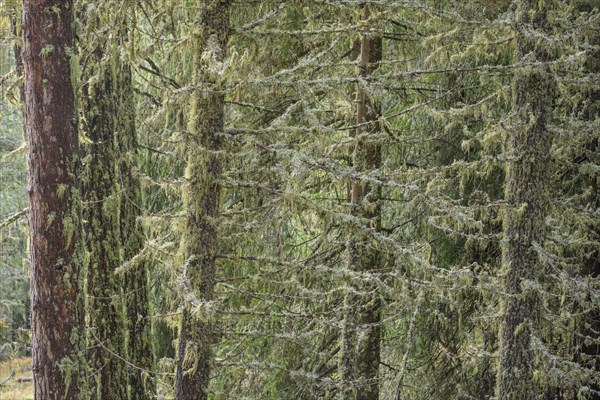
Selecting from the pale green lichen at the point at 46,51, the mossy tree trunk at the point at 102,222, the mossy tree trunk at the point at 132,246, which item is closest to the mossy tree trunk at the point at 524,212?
the mossy tree trunk at the point at 132,246

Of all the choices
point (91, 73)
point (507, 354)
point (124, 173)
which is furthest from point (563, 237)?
point (91, 73)

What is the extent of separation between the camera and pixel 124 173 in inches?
289

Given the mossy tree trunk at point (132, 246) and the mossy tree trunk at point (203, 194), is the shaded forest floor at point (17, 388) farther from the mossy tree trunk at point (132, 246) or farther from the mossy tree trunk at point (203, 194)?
the mossy tree trunk at point (203, 194)

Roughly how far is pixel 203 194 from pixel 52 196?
1193 mm

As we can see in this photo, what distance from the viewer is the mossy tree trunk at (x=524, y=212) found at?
7.48 metres

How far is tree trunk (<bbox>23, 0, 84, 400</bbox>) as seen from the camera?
18.2ft

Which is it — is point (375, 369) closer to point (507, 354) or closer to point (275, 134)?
point (507, 354)

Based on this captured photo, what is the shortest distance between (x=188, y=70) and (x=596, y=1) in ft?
17.8

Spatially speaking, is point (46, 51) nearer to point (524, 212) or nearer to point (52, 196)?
point (52, 196)

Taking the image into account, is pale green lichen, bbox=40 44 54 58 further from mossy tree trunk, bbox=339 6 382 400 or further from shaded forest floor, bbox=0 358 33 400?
shaded forest floor, bbox=0 358 33 400

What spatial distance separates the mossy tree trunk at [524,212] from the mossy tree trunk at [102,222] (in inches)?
160

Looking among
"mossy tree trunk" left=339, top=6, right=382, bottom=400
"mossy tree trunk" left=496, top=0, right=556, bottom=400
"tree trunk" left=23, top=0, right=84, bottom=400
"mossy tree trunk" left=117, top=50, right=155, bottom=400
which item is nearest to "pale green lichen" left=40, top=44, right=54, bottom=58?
"tree trunk" left=23, top=0, right=84, bottom=400

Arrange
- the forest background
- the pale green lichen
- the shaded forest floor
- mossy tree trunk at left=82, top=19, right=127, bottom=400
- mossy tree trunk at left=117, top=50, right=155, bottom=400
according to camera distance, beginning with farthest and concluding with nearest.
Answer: the shaded forest floor, mossy tree trunk at left=117, top=50, right=155, bottom=400, mossy tree trunk at left=82, top=19, right=127, bottom=400, the forest background, the pale green lichen

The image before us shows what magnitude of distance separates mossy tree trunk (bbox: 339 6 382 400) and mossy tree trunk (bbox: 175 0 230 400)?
1.54 meters
